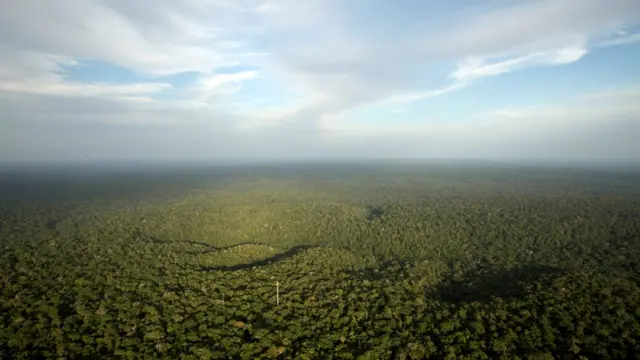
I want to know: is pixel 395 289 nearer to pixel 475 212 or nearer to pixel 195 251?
pixel 195 251

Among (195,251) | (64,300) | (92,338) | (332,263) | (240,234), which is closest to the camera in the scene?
(92,338)

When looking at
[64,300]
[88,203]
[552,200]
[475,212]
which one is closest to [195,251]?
[64,300]

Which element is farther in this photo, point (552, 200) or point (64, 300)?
point (552, 200)

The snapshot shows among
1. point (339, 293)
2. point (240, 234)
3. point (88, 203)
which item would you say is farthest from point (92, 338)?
point (88, 203)

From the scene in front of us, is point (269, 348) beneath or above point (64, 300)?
beneath

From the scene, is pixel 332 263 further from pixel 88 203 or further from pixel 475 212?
pixel 88 203

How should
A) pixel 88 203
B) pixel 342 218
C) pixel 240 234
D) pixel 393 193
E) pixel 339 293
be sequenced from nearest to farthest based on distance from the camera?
pixel 339 293 → pixel 240 234 → pixel 342 218 → pixel 88 203 → pixel 393 193
